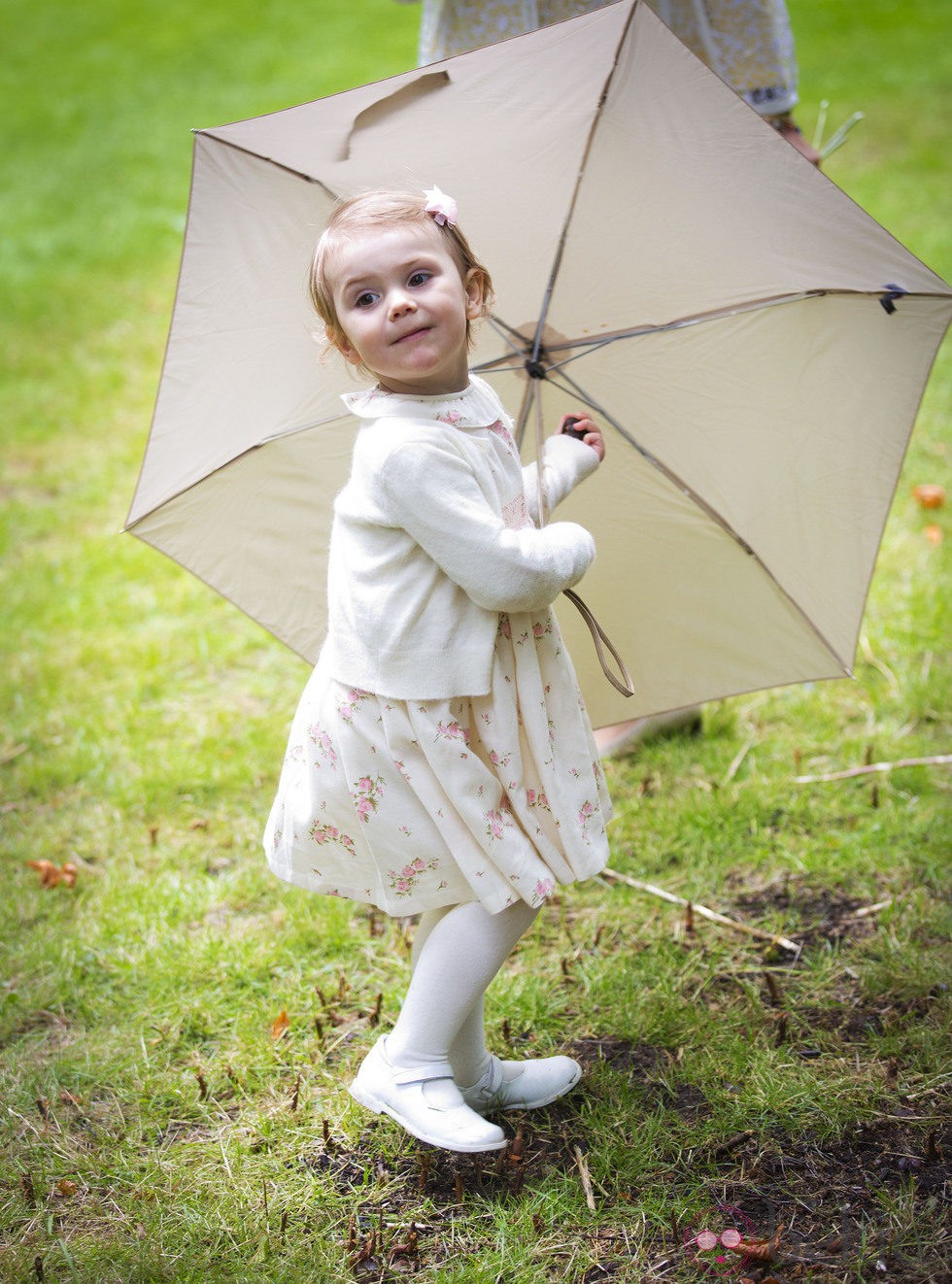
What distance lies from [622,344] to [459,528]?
2.04 ft

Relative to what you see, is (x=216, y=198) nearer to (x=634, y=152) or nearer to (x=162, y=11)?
(x=634, y=152)

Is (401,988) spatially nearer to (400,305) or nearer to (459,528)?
(459,528)

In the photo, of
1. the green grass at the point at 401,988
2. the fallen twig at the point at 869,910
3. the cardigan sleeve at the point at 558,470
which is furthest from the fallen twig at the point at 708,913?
the cardigan sleeve at the point at 558,470

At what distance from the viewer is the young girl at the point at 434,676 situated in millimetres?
1951

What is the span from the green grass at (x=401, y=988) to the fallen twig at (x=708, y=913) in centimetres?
2

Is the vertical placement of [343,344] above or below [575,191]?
below

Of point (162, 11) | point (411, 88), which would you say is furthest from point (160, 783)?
point (162, 11)

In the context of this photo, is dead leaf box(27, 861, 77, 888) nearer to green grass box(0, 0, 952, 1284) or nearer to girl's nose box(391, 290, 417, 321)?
green grass box(0, 0, 952, 1284)

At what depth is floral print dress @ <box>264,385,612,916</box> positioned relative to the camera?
2.06 meters

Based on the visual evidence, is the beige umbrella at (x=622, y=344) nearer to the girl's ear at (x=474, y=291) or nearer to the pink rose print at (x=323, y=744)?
the girl's ear at (x=474, y=291)

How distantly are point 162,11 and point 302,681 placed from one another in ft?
44.5

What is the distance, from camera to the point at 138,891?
3.10 metres

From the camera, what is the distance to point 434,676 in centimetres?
202

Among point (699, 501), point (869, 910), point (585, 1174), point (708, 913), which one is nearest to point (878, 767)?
point (869, 910)
